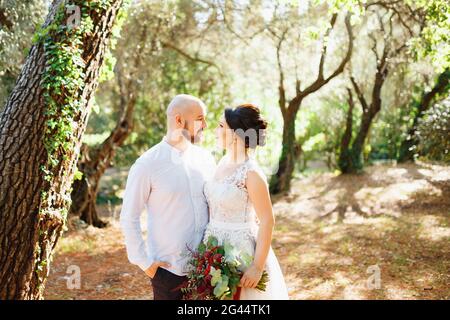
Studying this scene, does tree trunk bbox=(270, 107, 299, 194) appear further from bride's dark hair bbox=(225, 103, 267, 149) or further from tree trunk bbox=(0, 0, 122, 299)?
bride's dark hair bbox=(225, 103, 267, 149)

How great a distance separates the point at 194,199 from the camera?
3.43 metres

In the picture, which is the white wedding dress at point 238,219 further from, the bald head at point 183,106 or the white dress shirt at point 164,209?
the bald head at point 183,106

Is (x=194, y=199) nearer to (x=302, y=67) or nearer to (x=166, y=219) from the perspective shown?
(x=166, y=219)

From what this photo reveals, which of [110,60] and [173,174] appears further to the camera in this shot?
[110,60]

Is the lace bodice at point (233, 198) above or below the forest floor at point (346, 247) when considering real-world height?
above

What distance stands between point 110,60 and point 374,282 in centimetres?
481

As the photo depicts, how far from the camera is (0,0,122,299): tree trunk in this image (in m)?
3.57

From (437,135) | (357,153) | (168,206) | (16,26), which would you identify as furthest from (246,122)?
(357,153)

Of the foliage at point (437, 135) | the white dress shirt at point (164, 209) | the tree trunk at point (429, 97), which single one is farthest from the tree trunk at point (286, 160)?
the white dress shirt at point (164, 209)

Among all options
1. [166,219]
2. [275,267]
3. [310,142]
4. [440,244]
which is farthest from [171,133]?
[310,142]

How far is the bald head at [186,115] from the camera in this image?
135 inches

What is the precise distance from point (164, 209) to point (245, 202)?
583 mm

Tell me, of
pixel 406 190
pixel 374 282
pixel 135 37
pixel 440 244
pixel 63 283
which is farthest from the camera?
pixel 406 190

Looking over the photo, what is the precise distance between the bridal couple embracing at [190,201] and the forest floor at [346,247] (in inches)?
145
